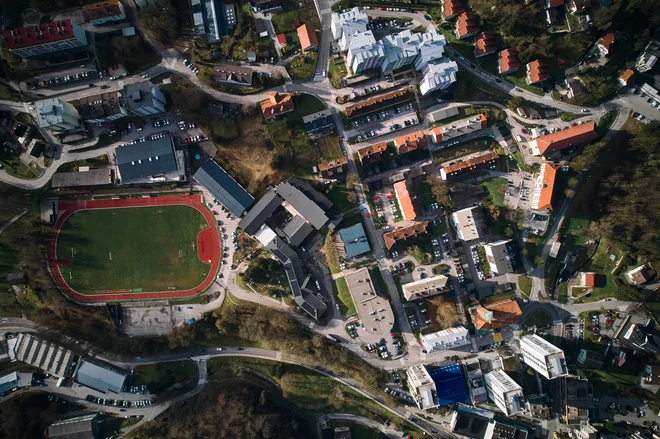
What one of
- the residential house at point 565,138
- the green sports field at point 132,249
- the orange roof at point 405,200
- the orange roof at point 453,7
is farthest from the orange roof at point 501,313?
the orange roof at point 453,7

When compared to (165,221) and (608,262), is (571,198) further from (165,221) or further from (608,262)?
(165,221)

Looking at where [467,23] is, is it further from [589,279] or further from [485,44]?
[589,279]

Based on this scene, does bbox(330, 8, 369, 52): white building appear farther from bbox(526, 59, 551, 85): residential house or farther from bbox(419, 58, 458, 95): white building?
bbox(526, 59, 551, 85): residential house

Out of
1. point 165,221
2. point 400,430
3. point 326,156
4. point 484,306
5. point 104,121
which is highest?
point 104,121

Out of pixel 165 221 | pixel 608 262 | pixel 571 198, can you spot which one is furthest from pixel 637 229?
pixel 165 221

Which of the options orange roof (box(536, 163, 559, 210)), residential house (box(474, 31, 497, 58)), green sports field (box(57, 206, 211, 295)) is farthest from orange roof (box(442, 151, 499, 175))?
green sports field (box(57, 206, 211, 295))

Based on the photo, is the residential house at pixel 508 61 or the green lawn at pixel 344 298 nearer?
the residential house at pixel 508 61

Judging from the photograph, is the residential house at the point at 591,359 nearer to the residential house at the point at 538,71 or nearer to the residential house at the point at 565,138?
the residential house at the point at 565,138
